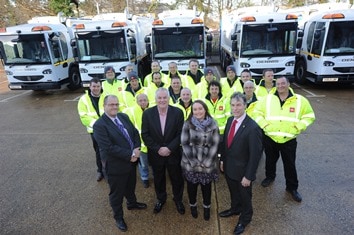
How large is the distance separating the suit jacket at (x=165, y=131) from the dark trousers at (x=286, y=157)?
4.71 ft

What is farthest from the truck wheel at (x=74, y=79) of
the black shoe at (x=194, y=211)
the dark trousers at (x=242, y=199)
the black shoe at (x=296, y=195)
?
the black shoe at (x=296, y=195)

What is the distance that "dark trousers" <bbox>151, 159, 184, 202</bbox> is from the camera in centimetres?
351

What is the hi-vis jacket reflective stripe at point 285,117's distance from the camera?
3.52m

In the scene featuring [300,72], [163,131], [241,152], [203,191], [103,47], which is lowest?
[300,72]

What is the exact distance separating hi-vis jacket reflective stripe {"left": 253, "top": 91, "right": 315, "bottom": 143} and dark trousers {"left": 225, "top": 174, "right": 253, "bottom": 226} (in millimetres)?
930

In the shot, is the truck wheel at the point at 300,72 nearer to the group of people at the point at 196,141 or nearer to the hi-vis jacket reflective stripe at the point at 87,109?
the group of people at the point at 196,141

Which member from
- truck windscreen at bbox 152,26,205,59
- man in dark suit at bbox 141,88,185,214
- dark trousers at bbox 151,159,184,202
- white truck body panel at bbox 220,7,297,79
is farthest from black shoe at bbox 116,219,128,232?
white truck body panel at bbox 220,7,297,79

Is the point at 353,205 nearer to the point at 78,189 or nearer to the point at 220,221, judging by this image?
the point at 220,221

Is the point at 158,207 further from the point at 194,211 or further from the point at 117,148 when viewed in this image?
the point at 117,148

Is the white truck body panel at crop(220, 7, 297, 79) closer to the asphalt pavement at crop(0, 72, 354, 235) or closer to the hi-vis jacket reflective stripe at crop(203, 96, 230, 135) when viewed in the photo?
the asphalt pavement at crop(0, 72, 354, 235)

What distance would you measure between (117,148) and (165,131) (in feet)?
2.01

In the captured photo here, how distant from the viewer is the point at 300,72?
1161 centimetres

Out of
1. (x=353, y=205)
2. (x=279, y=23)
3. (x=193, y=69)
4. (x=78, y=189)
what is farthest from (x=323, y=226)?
(x=279, y=23)

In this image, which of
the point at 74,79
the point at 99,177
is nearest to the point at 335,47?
the point at 99,177
